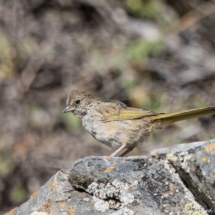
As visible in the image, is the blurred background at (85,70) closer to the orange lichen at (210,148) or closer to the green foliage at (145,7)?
the green foliage at (145,7)

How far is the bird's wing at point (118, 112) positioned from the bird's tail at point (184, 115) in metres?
0.17

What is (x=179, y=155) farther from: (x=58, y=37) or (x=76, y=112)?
(x=58, y=37)

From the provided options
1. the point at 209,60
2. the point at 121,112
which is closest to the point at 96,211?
the point at 121,112

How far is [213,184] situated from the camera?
231 cm

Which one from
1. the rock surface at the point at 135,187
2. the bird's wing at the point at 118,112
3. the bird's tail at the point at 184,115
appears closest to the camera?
the rock surface at the point at 135,187

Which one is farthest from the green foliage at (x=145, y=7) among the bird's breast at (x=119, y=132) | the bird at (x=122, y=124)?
the bird's breast at (x=119, y=132)

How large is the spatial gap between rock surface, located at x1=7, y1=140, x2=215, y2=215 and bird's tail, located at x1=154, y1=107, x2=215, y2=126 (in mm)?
1009

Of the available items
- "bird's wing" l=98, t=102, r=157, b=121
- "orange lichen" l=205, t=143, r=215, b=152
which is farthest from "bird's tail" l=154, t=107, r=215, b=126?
"orange lichen" l=205, t=143, r=215, b=152

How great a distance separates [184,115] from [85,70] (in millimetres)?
4925

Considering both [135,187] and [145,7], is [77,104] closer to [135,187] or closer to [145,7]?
[135,187]

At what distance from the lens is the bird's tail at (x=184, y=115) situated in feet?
11.8

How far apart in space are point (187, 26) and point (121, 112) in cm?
394

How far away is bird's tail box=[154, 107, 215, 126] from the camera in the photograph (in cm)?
359

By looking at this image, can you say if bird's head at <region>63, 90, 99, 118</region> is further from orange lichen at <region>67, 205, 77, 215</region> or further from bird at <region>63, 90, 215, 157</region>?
orange lichen at <region>67, 205, 77, 215</region>
